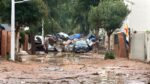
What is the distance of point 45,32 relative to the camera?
6481 centimetres

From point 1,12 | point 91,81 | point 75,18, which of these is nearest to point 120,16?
point 1,12

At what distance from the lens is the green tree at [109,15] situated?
42.8 meters

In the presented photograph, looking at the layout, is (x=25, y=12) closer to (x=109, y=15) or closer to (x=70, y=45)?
(x=109, y=15)

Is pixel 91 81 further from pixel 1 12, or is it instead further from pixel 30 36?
pixel 30 36

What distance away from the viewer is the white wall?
151 ft

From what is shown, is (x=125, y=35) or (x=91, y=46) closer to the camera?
(x=125, y=35)

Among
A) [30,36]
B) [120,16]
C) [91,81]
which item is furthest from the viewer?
[30,36]

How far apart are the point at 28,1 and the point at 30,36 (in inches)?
766

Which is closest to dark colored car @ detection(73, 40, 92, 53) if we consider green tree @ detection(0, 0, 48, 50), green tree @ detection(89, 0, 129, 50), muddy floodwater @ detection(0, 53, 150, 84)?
green tree @ detection(89, 0, 129, 50)

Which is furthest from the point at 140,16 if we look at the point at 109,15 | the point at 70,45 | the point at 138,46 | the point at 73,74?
the point at 73,74

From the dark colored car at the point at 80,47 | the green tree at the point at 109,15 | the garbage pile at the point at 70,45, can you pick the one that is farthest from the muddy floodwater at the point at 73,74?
the garbage pile at the point at 70,45

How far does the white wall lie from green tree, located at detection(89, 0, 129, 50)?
9.72 feet

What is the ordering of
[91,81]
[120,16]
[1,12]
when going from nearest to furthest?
[91,81] < [1,12] < [120,16]

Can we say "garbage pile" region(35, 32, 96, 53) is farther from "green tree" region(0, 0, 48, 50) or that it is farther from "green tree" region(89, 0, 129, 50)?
"green tree" region(0, 0, 48, 50)
